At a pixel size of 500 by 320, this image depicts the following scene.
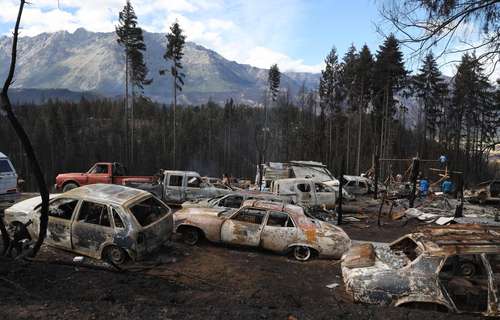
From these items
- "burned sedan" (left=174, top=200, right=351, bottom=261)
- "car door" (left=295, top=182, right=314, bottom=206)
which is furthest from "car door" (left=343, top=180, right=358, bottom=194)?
"burned sedan" (left=174, top=200, right=351, bottom=261)

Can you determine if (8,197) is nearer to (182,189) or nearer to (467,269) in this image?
(182,189)

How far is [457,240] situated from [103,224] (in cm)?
682

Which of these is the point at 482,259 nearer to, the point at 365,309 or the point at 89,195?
the point at 365,309

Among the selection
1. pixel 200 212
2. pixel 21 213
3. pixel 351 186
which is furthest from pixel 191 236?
pixel 351 186

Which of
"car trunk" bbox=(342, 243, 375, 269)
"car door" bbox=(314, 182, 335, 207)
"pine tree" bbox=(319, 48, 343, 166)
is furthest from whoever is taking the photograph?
"pine tree" bbox=(319, 48, 343, 166)

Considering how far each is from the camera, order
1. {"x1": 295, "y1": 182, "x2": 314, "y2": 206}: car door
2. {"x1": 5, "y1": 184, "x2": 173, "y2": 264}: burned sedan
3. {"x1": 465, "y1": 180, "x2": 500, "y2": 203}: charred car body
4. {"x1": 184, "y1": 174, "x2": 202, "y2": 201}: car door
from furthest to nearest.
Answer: {"x1": 465, "y1": 180, "x2": 500, "y2": 203}: charred car body
{"x1": 295, "y1": 182, "x2": 314, "y2": 206}: car door
{"x1": 184, "y1": 174, "x2": 202, "y2": 201}: car door
{"x1": 5, "y1": 184, "x2": 173, "y2": 264}: burned sedan

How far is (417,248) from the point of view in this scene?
6684 mm

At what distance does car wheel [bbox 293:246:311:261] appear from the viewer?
396 inches

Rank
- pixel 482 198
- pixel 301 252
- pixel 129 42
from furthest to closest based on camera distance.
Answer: pixel 129 42 → pixel 482 198 → pixel 301 252

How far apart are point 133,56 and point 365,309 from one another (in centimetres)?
3955

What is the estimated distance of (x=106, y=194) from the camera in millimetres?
9266

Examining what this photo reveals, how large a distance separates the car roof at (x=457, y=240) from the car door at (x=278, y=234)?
11.4ft

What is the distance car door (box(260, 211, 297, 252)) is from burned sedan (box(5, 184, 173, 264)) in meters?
2.47

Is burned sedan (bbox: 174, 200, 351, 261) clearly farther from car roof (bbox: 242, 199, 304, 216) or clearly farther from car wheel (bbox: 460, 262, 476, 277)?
car wheel (bbox: 460, 262, 476, 277)
